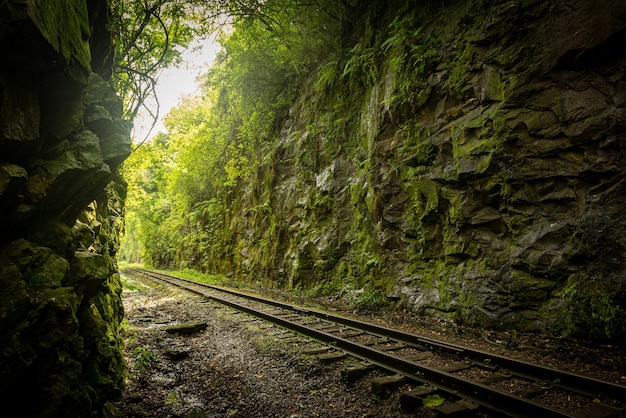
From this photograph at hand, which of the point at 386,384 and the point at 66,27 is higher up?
the point at 66,27

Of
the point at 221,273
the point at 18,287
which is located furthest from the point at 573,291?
the point at 221,273

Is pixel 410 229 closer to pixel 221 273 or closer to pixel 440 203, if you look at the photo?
pixel 440 203

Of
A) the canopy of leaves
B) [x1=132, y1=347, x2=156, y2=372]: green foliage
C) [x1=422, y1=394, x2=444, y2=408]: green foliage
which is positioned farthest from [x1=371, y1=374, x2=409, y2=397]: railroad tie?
the canopy of leaves

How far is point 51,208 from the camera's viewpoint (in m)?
3.44

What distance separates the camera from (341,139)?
1280 centimetres

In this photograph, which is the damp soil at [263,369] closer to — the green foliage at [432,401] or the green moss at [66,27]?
the green foliage at [432,401]

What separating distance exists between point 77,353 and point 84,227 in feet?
5.46

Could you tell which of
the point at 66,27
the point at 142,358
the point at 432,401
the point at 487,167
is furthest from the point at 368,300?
the point at 66,27

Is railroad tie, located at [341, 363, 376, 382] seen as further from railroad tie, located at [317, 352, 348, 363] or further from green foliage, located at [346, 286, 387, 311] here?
green foliage, located at [346, 286, 387, 311]

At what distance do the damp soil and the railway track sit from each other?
0.70ft

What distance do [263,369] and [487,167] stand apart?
6.21 meters

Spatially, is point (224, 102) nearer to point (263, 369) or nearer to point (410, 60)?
point (410, 60)

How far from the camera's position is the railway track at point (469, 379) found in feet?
11.8

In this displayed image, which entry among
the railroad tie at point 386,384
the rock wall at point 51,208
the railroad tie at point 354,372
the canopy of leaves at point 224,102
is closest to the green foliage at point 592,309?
the railroad tie at point 386,384
